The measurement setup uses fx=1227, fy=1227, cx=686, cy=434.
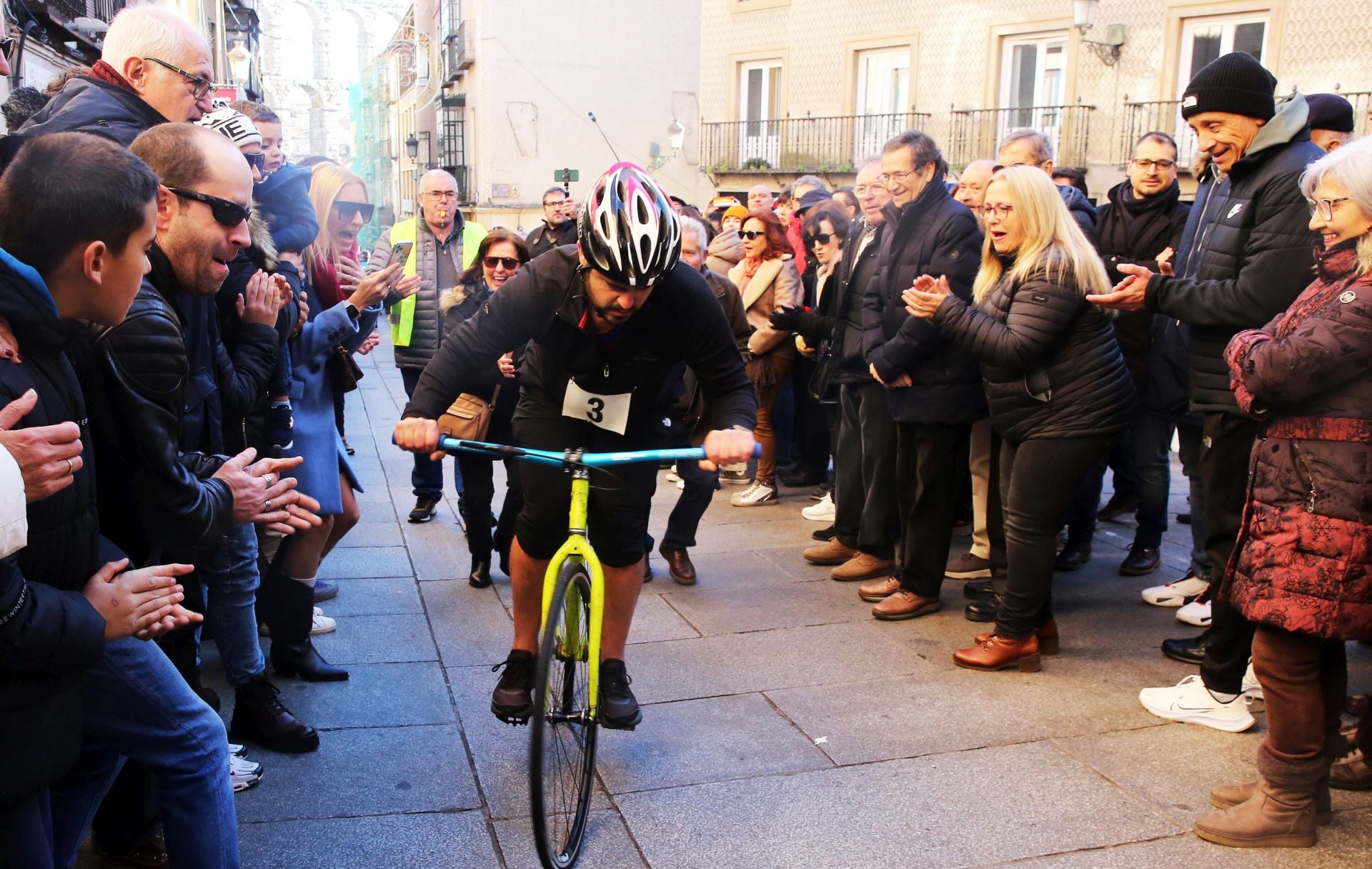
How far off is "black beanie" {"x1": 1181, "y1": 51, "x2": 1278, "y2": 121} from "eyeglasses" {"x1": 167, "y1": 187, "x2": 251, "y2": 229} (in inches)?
133

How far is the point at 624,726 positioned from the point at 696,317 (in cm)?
138

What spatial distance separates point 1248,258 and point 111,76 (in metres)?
4.17

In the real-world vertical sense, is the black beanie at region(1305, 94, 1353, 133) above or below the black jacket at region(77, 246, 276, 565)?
above

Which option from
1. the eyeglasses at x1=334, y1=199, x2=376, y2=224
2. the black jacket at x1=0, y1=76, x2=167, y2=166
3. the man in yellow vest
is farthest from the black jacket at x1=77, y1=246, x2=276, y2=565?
the man in yellow vest

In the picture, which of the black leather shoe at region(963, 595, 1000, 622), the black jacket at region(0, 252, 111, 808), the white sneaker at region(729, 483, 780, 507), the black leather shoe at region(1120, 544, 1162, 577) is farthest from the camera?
the white sneaker at region(729, 483, 780, 507)

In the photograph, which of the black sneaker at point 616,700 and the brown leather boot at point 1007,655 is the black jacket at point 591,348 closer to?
the black sneaker at point 616,700

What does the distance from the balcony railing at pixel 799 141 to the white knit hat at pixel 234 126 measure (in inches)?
811

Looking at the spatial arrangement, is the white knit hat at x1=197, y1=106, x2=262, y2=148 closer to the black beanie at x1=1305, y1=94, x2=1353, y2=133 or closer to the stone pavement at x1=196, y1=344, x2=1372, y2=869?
the stone pavement at x1=196, y1=344, x2=1372, y2=869

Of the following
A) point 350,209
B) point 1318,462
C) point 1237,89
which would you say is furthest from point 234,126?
point 1318,462

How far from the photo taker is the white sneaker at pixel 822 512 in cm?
806

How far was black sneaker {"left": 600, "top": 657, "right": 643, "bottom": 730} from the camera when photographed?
409 cm

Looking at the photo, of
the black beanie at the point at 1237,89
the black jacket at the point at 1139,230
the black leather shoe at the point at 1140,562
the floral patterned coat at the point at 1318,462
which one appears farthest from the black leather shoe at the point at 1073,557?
the floral patterned coat at the point at 1318,462

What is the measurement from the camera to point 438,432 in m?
3.61

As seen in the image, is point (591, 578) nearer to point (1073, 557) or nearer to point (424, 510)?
point (1073, 557)
